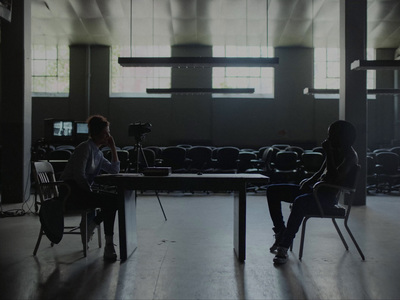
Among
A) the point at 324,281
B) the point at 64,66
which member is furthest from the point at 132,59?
the point at 64,66

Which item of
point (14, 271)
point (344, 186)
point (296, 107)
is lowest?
point (14, 271)

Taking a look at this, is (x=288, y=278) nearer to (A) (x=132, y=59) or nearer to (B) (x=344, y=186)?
(B) (x=344, y=186)

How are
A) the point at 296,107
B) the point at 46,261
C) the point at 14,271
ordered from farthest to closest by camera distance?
the point at 296,107 → the point at 46,261 → the point at 14,271

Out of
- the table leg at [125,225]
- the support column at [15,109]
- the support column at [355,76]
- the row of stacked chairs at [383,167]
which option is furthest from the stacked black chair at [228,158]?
the table leg at [125,225]

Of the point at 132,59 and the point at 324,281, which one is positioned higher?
the point at 132,59

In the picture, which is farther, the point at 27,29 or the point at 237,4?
the point at 237,4

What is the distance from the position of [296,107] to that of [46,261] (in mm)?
11453

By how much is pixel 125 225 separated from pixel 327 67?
1215 cm

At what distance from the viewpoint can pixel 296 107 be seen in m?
13.6

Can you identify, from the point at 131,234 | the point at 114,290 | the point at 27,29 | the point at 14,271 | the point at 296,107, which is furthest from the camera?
the point at 296,107

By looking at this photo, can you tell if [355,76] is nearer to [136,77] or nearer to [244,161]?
[244,161]

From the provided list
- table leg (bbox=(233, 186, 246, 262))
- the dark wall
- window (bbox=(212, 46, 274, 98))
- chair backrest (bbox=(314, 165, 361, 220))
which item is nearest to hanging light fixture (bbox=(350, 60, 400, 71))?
chair backrest (bbox=(314, 165, 361, 220))

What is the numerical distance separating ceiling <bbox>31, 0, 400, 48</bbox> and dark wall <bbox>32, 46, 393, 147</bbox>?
0.72 m

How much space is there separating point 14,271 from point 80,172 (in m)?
0.87
